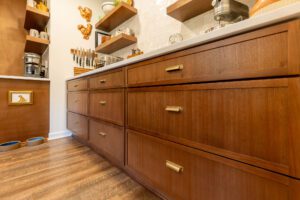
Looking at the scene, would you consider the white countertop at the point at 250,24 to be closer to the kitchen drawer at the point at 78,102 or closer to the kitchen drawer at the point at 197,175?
the kitchen drawer at the point at 197,175

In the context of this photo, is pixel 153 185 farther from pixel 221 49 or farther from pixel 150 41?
pixel 150 41

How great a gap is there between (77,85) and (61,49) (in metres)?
0.79

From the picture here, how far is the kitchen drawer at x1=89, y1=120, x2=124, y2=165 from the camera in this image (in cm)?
110

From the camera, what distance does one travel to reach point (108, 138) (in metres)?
1.24

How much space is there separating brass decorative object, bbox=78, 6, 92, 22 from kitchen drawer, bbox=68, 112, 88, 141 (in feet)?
5.05

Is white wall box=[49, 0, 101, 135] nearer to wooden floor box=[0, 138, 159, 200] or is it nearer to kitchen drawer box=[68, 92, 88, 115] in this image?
kitchen drawer box=[68, 92, 88, 115]

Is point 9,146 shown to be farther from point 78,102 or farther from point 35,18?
point 35,18

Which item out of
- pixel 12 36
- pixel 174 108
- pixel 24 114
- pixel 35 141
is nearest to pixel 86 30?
pixel 12 36

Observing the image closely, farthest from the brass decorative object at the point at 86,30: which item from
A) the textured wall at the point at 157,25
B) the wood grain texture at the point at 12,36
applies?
the wood grain texture at the point at 12,36

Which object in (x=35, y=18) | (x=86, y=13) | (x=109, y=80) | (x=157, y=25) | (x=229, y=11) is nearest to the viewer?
(x=229, y=11)

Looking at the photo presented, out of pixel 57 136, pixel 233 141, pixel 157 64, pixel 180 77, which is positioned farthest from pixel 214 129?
pixel 57 136

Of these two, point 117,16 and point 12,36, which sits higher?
point 117,16

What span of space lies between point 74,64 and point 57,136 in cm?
110

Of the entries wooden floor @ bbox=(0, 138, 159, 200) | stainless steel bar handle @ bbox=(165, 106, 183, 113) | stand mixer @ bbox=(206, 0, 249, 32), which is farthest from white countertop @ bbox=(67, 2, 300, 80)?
wooden floor @ bbox=(0, 138, 159, 200)
